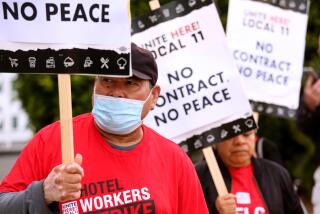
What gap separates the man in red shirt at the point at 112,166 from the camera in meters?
3.06

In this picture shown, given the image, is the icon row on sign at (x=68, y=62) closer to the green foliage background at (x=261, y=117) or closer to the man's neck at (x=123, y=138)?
the man's neck at (x=123, y=138)

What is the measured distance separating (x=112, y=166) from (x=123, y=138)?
0.52 ft

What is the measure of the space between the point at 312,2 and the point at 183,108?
23.4 feet

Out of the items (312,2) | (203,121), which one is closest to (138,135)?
(203,121)

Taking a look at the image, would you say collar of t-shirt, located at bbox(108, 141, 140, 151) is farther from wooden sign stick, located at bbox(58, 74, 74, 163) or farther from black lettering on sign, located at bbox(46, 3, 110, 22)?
black lettering on sign, located at bbox(46, 3, 110, 22)

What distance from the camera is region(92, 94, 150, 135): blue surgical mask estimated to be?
3.33m

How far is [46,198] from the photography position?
304 cm

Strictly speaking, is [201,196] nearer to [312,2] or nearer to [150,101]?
[150,101]

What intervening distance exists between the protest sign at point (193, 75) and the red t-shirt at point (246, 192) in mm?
366

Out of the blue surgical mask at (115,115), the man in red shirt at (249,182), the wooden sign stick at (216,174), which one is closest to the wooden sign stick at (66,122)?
the blue surgical mask at (115,115)

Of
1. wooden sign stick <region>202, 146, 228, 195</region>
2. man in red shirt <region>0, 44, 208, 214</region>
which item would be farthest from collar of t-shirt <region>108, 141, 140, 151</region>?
wooden sign stick <region>202, 146, 228, 195</region>

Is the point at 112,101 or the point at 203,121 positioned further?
the point at 203,121

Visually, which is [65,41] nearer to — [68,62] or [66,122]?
[68,62]

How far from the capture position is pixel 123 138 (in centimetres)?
339
